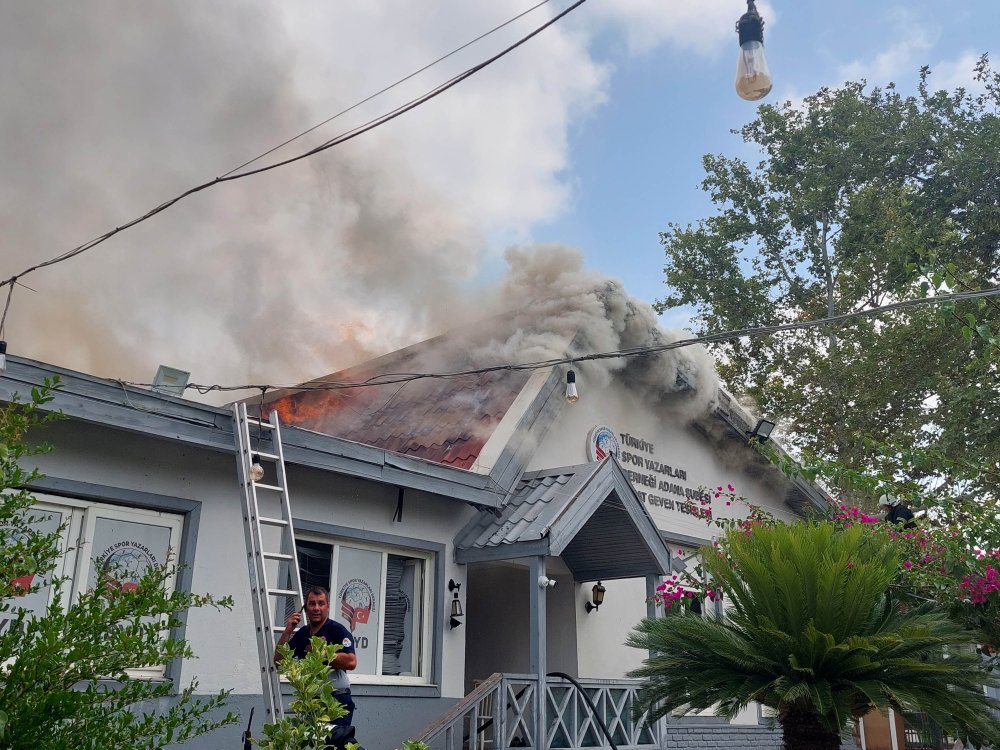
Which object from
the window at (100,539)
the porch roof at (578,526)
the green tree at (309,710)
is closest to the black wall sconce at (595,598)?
the porch roof at (578,526)

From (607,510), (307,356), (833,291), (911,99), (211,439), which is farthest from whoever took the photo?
(833,291)

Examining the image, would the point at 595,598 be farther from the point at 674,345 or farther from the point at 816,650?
the point at 816,650

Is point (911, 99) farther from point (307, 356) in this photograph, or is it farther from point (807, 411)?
point (307, 356)

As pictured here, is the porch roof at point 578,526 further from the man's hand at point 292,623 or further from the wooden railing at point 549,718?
the man's hand at point 292,623

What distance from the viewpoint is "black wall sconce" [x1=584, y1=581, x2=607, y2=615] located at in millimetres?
11664

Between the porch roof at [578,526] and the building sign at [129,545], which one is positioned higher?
the porch roof at [578,526]

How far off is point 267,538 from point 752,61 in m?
5.73

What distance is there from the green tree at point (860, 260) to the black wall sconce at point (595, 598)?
33.6 ft

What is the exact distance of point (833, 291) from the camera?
26.2 metres

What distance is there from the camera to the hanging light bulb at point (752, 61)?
5.97m

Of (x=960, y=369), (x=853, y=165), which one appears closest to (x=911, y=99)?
(x=853, y=165)

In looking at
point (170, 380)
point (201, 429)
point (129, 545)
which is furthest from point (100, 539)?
point (170, 380)

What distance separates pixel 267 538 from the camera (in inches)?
337

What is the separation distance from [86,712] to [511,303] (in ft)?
37.4
